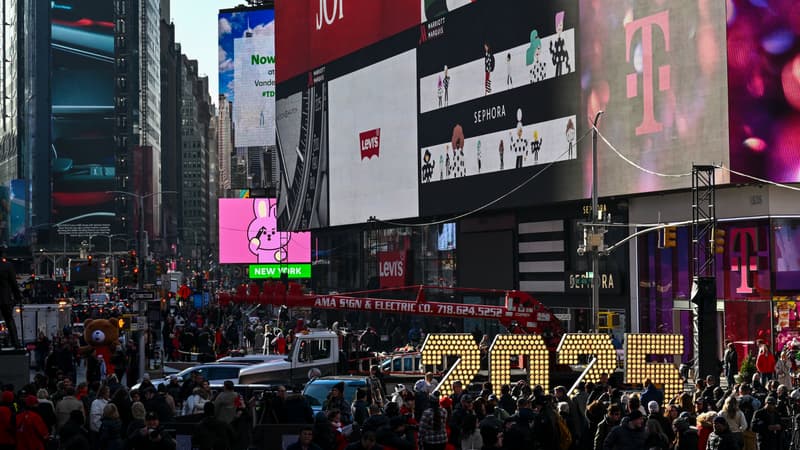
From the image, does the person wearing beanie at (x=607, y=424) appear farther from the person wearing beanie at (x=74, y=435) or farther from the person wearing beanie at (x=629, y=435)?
the person wearing beanie at (x=74, y=435)

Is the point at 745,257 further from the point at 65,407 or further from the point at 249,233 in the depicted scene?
the point at 249,233

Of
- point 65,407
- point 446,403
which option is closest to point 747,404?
point 446,403

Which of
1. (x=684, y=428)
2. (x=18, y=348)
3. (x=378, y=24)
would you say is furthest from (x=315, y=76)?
(x=684, y=428)

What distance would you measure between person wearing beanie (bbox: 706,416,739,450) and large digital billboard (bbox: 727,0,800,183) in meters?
31.2

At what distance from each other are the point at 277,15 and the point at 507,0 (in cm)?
4459

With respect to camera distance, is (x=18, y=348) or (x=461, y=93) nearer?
(x=18, y=348)

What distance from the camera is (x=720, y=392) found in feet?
87.0

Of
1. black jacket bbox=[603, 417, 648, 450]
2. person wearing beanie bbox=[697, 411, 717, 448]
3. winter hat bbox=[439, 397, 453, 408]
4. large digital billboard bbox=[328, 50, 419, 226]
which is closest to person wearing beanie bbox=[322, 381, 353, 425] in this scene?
winter hat bbox=[439, 397, 453, 408]

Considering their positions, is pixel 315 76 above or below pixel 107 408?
above

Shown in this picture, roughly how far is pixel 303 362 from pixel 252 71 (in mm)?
111967

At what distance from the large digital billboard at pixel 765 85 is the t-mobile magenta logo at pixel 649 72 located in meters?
3.62

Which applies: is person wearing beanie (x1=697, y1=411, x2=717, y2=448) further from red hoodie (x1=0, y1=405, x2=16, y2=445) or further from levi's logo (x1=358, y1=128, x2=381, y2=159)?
levi's logo (x1=358, y1=128, x2=381, y2=159)

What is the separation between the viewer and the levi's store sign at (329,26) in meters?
79.1

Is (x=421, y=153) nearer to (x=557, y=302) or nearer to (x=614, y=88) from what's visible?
(x=557, y=302)
